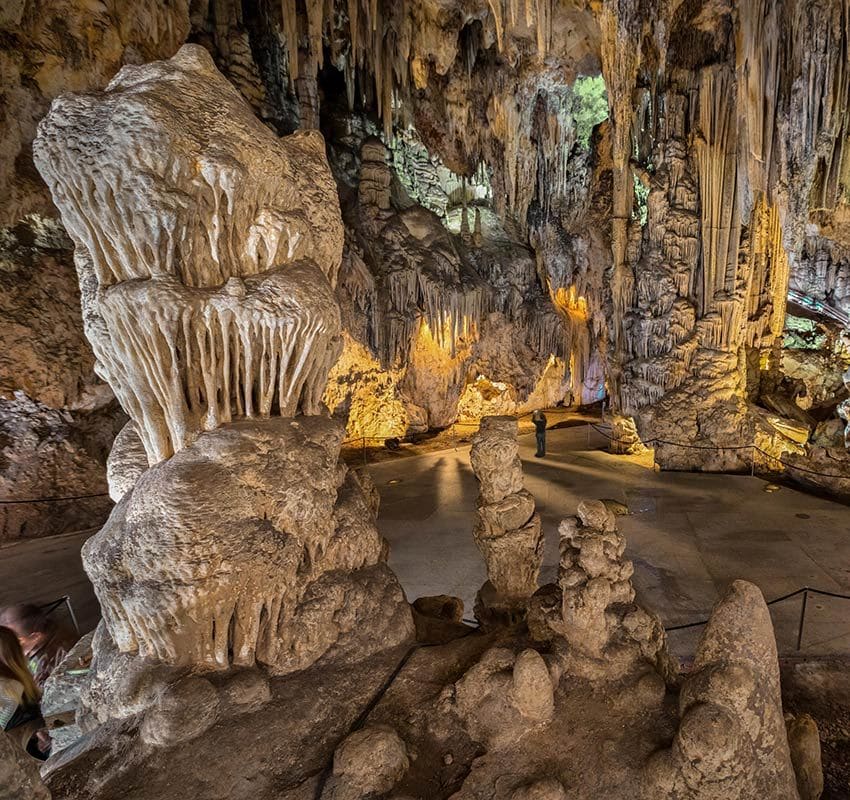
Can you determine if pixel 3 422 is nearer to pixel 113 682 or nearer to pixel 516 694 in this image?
pixel 113 682

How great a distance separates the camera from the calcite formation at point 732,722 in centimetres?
168

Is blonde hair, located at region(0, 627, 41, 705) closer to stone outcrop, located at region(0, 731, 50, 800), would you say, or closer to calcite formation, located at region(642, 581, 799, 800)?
stone outcrop, located at region(0, 731, 50, 800)

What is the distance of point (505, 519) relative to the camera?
3.17 metres

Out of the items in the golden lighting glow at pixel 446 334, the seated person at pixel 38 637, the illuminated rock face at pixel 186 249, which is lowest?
the seated person at pixel 38 637

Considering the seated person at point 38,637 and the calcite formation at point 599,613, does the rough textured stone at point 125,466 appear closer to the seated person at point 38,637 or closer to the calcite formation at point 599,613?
the seated person at point 38,637

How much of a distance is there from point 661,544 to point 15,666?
227 inches

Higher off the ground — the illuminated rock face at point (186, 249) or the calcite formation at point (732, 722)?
the illuminated rock face at point (186, 249)

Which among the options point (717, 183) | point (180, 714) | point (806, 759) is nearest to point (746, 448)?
point (717, 183)

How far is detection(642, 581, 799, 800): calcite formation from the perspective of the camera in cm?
168

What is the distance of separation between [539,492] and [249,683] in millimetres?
5533

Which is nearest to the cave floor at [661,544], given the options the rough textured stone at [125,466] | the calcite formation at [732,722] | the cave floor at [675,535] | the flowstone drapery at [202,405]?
the cave floor at [675,535]

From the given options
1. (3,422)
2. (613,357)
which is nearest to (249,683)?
(3,422)

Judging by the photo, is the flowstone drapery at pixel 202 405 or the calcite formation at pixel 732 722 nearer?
the calcite formation at pixel 732 722

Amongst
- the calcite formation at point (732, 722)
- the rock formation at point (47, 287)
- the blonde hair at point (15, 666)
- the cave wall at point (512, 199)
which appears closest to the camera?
the calcite formation at point (732, 722)
